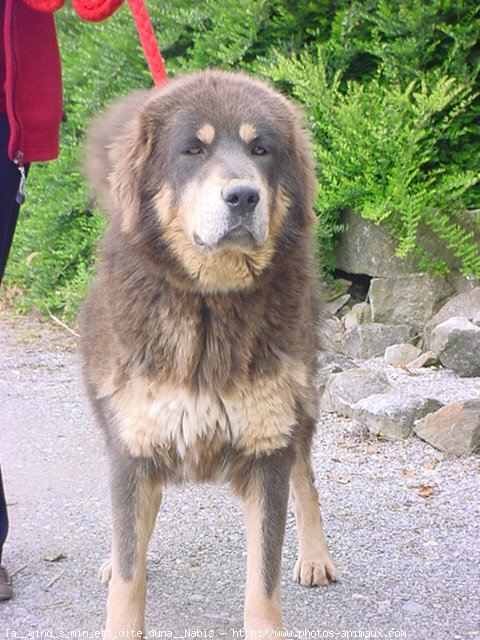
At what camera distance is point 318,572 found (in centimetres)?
425

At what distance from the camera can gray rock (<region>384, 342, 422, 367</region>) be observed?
274 inches

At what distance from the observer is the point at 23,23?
A: 152 inches

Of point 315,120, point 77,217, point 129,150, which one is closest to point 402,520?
point 129,150

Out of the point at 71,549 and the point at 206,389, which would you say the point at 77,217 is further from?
the point at 206,389

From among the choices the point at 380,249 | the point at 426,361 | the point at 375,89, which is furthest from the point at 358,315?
the point at 375,89

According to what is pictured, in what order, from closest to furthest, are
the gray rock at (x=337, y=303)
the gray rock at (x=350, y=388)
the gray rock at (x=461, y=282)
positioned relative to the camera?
the gray rock at (x=350, y=388) → the gray rock at (x=461, y=282) → the gray rock at (x=337, y=303)

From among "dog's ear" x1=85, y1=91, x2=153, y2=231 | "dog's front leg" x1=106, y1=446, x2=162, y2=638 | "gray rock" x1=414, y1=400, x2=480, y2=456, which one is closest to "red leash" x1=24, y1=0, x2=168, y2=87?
"dog's ear" x1=85, y1=91, x2=153, y2=231

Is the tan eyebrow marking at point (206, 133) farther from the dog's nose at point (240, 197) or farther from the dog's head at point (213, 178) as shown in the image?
the dog's nose at point (240, 197)

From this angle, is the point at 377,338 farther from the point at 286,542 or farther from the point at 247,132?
the point at 247,132

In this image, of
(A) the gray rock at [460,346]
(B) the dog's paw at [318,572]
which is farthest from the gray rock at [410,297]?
(B) the dog's paw at [318,572]

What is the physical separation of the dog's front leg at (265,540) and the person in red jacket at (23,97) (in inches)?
44.7

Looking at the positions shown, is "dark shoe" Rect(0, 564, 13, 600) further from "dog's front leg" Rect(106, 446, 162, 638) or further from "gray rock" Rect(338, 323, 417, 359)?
"gray rock" Rect(338, 323, 417, 359)

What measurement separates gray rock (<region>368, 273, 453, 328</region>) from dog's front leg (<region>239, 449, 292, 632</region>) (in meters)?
3.85

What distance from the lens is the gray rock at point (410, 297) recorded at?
7277 millimetres
